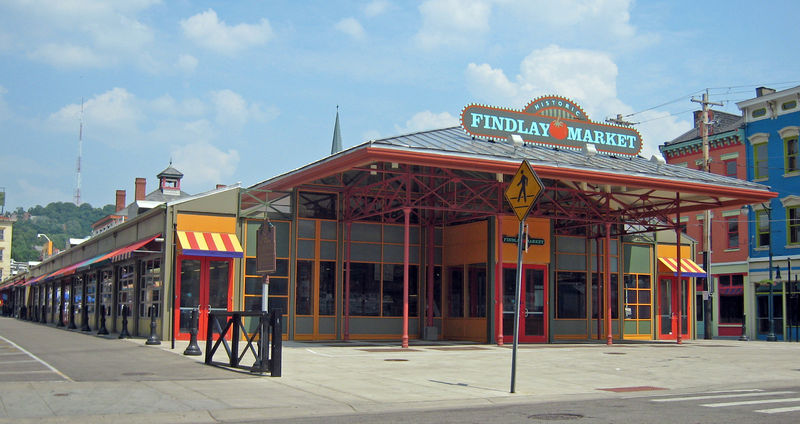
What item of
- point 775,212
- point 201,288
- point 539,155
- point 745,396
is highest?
point 539,155

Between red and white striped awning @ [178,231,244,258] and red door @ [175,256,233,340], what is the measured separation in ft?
2.35

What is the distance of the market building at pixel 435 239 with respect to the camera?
25312 mm

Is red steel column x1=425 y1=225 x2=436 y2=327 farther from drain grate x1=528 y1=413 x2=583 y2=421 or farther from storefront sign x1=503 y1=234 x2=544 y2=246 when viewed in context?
drain grate x1=528 y1=413 x2=583 y2=421

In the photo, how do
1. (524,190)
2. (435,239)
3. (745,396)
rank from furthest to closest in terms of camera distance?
1. (435,239)
2. (524,190)
3. (745,396)

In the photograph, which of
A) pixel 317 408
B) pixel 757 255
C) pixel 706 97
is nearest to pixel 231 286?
pixel 317 408

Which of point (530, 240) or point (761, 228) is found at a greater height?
point (761, 228)

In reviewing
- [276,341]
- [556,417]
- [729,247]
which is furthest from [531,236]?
[729,247]

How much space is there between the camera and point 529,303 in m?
28.3

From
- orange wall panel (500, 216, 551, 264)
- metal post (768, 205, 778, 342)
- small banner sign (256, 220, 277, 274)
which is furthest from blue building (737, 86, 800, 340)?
small banner sign (256, 220, 277, 274)

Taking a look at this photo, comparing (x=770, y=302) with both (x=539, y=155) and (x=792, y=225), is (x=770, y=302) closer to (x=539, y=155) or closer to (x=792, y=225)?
(x=792, y=225)

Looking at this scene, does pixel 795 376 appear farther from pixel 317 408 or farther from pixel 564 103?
pixel 564 103

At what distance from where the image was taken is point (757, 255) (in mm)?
Result: 43969

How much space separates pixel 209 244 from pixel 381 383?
11927 mm

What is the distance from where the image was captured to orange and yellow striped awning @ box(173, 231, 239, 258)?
80.7 ft
